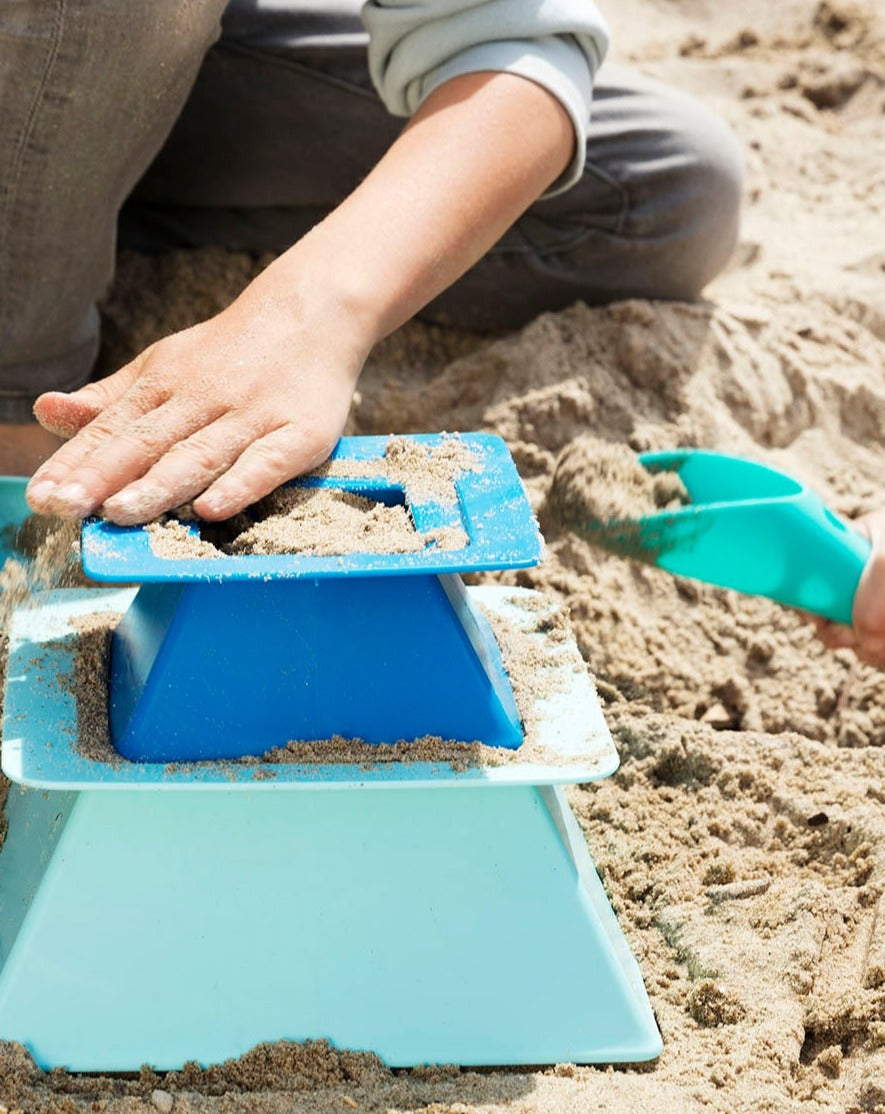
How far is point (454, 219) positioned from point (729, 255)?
1.01 metres

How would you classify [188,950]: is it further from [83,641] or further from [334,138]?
[334,138]

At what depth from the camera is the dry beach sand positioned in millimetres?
1145

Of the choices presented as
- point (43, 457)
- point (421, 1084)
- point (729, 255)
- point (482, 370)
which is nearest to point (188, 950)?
point (421, 1084)

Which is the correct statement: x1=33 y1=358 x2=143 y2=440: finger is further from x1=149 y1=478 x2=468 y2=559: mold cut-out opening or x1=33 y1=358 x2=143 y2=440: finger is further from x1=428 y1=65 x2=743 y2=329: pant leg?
x1=428 y1=65 x2=743 y2=329: pant leg

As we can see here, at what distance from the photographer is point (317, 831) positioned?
3.68ft

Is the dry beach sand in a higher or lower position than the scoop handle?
lower

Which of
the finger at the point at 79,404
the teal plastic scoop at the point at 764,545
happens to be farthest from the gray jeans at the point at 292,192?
the teal plastic scoop at the point at 764,545

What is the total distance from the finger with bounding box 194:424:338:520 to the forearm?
168mm

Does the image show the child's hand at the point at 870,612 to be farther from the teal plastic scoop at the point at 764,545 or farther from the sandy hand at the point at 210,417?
the sandy hand at the point at 210,417

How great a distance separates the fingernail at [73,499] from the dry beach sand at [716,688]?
16.7 inches

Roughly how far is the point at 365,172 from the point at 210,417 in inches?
42.0

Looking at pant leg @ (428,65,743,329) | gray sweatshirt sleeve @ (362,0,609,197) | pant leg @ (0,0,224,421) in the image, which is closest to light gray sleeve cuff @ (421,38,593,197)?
gray sweatshirt sleeve @ (362,0,609,197)

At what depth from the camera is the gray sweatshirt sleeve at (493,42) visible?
1.52 meters

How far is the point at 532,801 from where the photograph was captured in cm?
114
